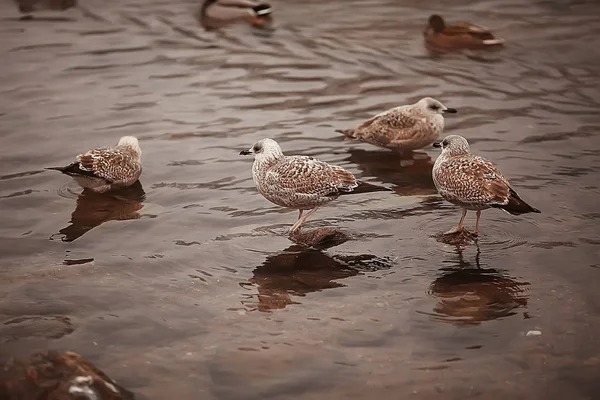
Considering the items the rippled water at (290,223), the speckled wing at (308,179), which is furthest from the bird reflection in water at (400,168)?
the speckled wing at (308,179)

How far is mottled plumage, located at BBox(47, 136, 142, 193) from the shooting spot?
10.4 meters

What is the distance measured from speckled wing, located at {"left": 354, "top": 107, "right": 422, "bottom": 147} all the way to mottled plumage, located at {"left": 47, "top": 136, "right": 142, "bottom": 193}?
2.89 metres

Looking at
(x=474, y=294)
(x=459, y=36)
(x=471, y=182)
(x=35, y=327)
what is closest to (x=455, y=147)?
(x=471, y=182)

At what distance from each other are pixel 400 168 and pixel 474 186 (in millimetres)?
2920

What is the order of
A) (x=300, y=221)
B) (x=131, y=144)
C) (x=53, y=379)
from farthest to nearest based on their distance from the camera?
(x=131, y=144) → (x=300, y=221) → (x=53, y=379)

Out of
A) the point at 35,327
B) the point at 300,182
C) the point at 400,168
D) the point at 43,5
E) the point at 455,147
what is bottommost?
the point at 400,168

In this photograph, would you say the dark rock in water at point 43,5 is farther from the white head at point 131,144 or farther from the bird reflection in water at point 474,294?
the bird reflection in water at point 474,294

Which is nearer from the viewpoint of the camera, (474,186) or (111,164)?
(474,186)

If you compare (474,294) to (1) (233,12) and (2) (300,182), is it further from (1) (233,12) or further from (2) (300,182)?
(1) (233,12)

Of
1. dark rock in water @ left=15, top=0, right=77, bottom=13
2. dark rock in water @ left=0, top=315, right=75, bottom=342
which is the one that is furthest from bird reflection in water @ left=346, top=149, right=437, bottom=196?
dark rock in water @ left=15, top=0, right=77, bottom=13

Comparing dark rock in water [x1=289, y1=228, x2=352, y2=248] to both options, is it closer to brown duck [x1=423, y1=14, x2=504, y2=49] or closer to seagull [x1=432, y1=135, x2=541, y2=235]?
seagull [x1=432, y1=135, x2=541, y2=235]

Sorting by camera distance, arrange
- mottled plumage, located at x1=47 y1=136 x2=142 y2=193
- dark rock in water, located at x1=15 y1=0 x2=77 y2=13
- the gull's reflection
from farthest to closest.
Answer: dark rock in water, located at x1=15 y1=0 x2=77 y2=13 → mottled plumage, located at x1=47 y1=136 x2=142 y2=193 → the gull's reflection

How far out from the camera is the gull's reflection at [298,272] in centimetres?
824

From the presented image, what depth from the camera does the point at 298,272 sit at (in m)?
8.74
